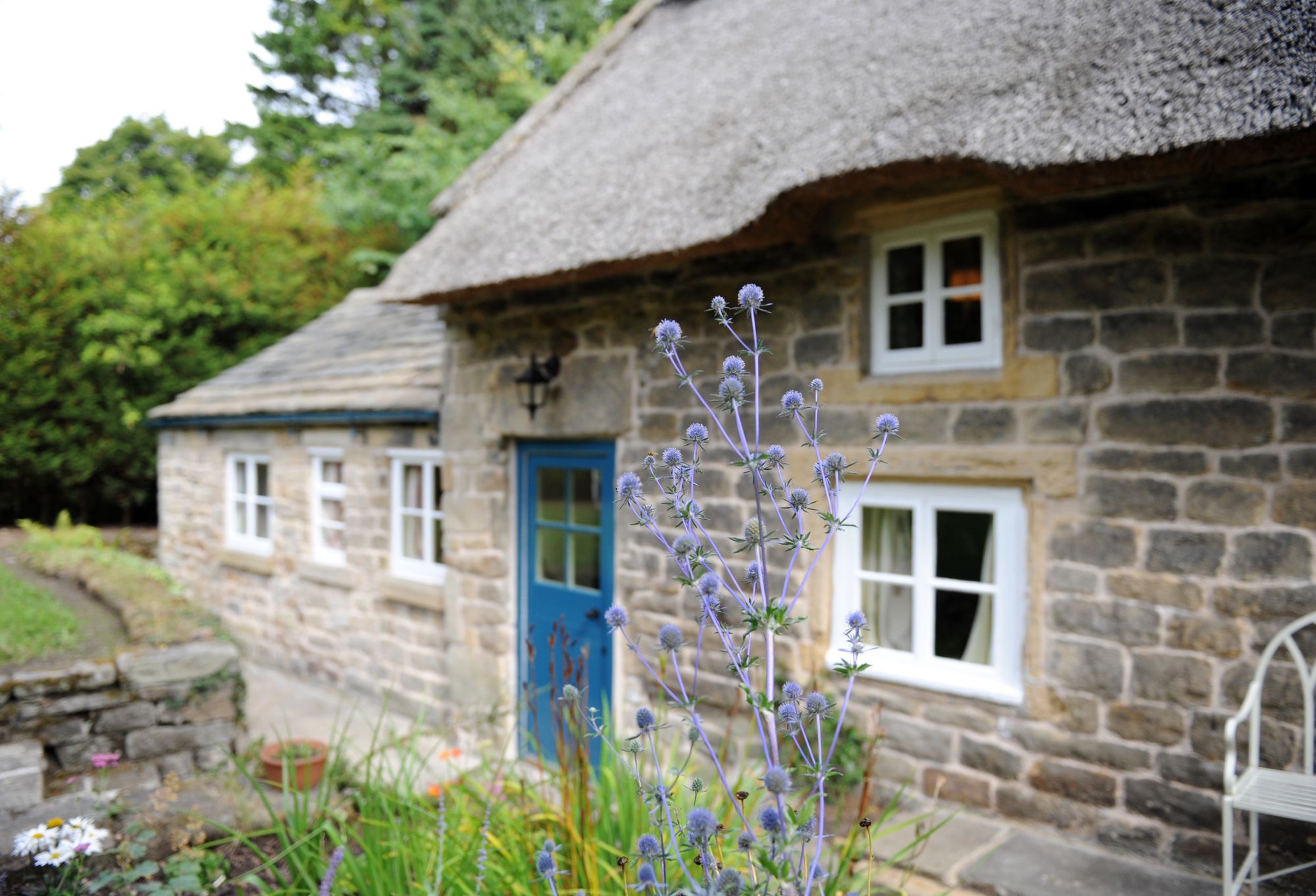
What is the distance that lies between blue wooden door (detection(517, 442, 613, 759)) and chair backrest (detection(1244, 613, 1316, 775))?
10.4 ft

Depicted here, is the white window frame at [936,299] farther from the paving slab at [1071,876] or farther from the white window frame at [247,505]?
the white window frame at [247,505]

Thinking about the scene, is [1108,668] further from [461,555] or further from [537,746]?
[461,555]

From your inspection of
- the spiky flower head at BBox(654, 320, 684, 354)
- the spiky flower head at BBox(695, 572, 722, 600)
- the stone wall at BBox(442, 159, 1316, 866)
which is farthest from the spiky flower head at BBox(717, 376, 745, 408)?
the stone wall at BBox(442, 159, 1316, 866)

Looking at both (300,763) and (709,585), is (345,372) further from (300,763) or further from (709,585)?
(709,585)

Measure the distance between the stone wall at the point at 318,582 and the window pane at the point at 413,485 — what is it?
0.52 ft

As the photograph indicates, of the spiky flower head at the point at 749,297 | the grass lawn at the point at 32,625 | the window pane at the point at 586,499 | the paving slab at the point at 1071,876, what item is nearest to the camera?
the spiky flower head at the point at 749,297

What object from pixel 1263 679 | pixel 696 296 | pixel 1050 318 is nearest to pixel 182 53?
pixel 696 296

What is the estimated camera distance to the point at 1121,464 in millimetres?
3287

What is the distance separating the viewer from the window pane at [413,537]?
21.4 feet

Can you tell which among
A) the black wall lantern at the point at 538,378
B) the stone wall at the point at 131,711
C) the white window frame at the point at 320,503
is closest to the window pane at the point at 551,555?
the black wall lantern at the point at 538,378

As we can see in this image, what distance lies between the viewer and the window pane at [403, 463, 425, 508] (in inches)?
258

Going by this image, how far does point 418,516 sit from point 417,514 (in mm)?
30

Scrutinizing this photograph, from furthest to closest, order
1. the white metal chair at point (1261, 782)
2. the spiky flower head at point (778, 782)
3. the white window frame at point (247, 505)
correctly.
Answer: the white window frame at point (247, 505)
the white metal chair at point (1261, 782)
the spiky flower head at point (778, 782)

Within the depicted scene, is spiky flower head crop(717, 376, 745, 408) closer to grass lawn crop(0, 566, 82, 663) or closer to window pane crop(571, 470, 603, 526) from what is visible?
window pane crop(571, 470, 603, 526)
